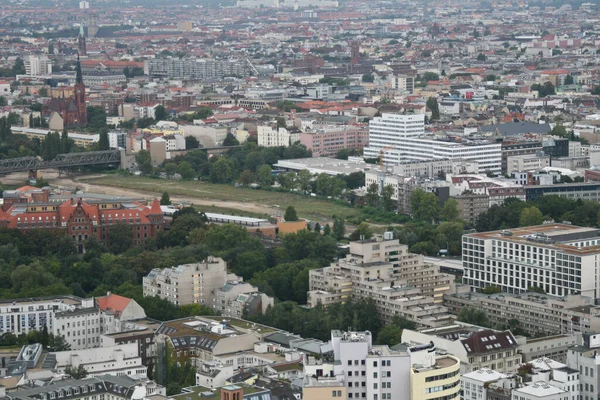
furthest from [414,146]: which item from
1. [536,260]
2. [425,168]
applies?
[536,260]

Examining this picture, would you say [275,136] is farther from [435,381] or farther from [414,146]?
[435,381]

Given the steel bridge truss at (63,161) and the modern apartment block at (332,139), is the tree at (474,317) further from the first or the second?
the modern apartment block at (332,139)

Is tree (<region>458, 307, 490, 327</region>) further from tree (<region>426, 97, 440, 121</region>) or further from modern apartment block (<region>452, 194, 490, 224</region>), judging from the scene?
tree (<region>426, 97, 440, 121</region>)

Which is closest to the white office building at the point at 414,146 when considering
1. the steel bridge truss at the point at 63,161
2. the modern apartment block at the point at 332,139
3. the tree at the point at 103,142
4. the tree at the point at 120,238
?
the modern apartment block at the point at 332,139

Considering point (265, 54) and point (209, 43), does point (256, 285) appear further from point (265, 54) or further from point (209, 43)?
point (209, 43)

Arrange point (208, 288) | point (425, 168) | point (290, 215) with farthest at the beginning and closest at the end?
point (425, 168)
point (290, 215)
point (208, 288)

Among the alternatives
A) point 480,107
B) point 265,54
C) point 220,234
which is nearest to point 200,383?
point 220,234

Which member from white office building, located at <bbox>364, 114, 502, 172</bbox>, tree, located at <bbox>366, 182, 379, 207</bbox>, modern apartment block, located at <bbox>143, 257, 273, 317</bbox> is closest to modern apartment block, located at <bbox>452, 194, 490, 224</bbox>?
tree, located at <bbox>366, 182, 379, 207</bbox>
